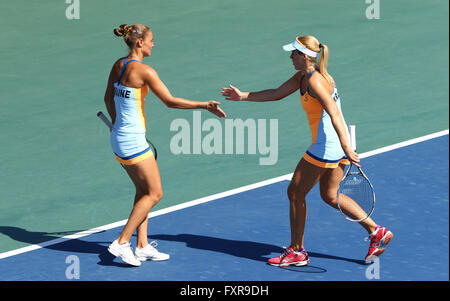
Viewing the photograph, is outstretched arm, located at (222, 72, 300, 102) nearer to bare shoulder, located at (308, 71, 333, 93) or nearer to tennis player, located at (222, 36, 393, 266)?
tennis player, located at (222, 36, 393, 266)

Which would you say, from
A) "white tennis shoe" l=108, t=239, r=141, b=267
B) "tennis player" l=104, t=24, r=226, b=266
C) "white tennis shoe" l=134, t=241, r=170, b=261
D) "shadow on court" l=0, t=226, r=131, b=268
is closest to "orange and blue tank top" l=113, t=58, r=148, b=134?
"tennis player" l=104, t=24, r=226, b=266

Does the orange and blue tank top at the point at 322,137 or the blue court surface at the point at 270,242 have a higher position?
the orange and blue tank top at the point at 322,137

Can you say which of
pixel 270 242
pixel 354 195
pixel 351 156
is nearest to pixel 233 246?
pixel 270 242

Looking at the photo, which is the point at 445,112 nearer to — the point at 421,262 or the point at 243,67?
the point at 243,67

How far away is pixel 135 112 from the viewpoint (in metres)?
9.73

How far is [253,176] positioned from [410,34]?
6.74m

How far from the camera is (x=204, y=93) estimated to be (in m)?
15.5

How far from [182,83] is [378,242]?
22.0ft

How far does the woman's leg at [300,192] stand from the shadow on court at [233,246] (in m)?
0.39

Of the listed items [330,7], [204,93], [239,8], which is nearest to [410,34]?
[330,7]

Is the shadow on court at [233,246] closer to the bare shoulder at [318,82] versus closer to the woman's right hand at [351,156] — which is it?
the woman's right hand at [351,156]

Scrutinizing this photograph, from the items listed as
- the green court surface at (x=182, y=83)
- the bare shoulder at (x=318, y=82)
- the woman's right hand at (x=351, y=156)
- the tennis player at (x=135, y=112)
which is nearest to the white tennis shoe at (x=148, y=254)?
Answer: the tennis player at (x=135, y=112)

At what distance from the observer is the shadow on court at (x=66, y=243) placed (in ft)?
33.7

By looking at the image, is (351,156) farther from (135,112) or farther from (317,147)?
(135,112)
